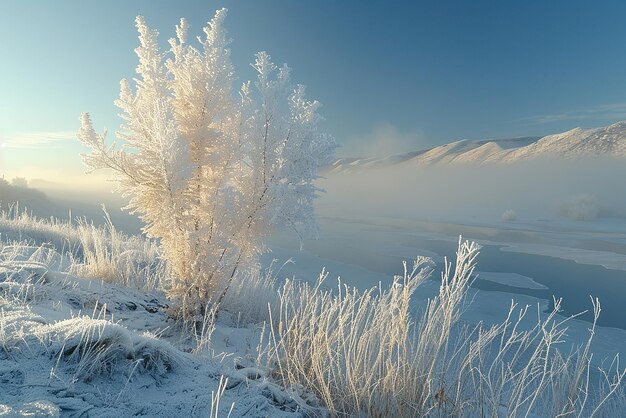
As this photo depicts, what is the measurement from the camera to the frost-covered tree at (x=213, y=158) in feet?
11.9

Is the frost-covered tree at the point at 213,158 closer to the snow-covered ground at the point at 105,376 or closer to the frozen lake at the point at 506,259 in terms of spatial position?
the snow-covered ground at the point at 105,376

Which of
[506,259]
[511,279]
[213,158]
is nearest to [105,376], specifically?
[213,158]

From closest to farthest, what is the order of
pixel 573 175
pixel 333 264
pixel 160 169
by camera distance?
1. pixel 160 169
2. pixel 333 264
3. pixel 573 175

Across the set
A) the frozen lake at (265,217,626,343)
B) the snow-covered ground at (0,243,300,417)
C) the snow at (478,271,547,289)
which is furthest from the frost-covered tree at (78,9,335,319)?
the snow at (478,271,547,289)

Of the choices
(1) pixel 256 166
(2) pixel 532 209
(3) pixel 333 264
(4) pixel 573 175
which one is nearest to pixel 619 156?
A: (4) pixel 573 175

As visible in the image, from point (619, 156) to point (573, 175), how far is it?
5586 mm

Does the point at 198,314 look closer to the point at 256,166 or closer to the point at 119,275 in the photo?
the point at 256,166

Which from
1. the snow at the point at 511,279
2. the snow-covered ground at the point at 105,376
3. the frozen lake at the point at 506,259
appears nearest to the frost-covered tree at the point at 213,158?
the snow-covered ground at the point at 105,376

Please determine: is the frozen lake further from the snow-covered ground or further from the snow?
Result: the snow-covered ground

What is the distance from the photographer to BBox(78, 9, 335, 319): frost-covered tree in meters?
3.63

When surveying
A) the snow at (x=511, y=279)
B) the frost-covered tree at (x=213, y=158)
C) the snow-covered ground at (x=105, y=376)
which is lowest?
the snow at (x=511, y=279)

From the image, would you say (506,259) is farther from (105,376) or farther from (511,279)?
(105,376)

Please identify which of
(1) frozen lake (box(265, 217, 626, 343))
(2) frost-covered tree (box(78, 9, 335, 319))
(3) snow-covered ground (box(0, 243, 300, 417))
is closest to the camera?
(3) snow-covered ground (box(0, 243, 300, 417))

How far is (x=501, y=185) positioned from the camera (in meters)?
43.3
